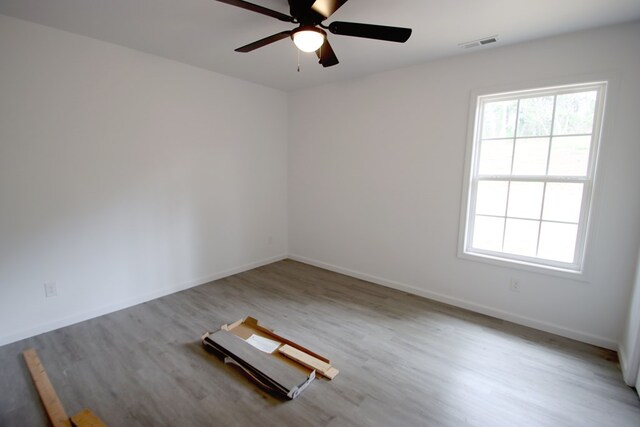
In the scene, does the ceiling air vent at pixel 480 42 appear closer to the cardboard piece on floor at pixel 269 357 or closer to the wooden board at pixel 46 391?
the cardboard piece on floor at pixel 269 357

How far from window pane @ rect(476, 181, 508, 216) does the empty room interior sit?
2 centimetres

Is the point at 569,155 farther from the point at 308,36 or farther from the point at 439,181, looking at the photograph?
the point at 308,36

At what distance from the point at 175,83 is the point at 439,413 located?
378 centimetres

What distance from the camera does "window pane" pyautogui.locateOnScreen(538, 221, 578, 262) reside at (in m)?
2.58

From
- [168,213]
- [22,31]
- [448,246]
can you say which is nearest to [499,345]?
[448,246]

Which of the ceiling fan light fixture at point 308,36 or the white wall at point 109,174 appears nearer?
the ceiling fan light fixture at point 308,36

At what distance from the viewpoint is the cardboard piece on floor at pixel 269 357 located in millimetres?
1938

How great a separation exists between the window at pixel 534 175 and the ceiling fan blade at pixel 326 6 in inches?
76.4

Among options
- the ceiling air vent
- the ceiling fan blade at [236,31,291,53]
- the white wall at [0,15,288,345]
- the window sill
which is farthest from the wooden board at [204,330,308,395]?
the ceiling air vent

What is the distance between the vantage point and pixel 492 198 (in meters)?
2.95

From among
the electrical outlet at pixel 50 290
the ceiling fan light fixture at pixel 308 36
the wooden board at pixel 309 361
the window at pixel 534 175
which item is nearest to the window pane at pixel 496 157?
the window at pixel 534 175

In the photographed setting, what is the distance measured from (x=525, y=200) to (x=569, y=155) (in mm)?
499

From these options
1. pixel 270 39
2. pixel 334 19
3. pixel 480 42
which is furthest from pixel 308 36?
pixel 480 42

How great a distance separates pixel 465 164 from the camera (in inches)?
117
